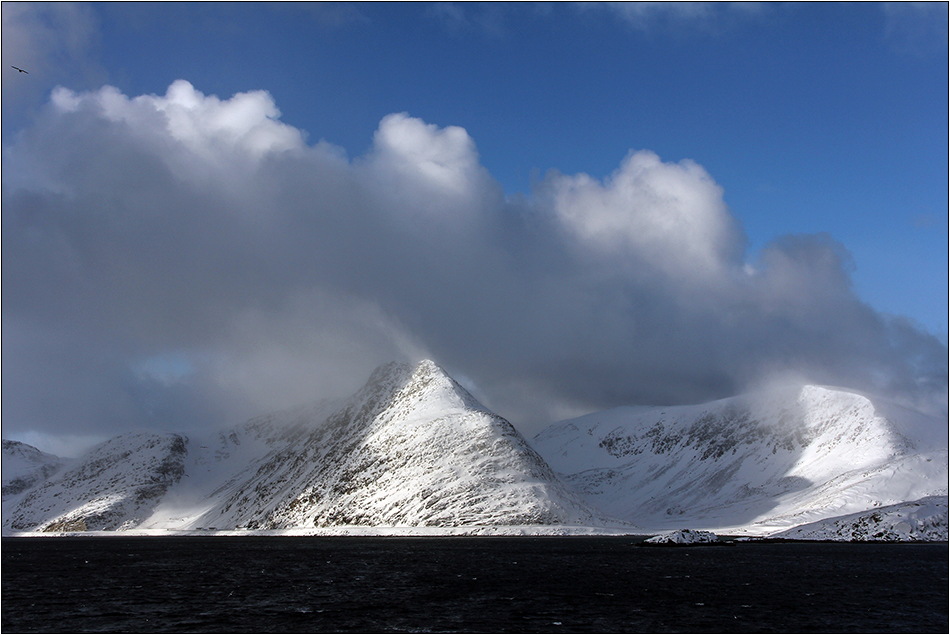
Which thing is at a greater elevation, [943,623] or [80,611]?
[80,611]

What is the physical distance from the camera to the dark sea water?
72750mm

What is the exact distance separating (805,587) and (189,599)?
258 ft

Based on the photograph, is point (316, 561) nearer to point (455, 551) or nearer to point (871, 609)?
point (455, 551)

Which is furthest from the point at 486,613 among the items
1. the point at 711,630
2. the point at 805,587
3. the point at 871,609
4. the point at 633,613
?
the point at 805,587

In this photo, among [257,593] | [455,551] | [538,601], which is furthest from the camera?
[455,551]

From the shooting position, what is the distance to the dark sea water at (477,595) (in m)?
72.8

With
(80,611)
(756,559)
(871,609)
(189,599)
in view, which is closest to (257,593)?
(189,599)

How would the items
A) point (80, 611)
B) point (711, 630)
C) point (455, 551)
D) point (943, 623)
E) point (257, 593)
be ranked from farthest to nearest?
point (455, 551) → point (257, 593) → point (80, 611) → point (943, 623) → point (711, 630)

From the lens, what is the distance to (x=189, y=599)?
8906 cm

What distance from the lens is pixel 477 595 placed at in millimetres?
91500

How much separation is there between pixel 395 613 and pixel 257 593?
2539 centimetres

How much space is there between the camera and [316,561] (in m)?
146

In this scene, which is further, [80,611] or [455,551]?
[455,551]

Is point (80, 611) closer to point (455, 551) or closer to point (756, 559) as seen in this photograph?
point (455, 551)
